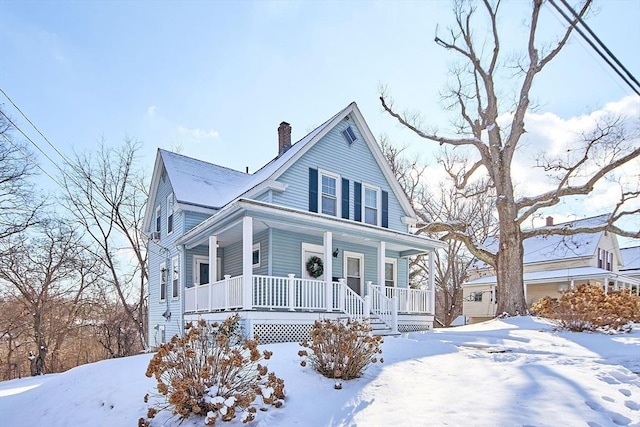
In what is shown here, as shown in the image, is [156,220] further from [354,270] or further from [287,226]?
[354,270]

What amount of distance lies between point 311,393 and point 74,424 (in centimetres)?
356

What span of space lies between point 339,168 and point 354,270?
12.3 feet

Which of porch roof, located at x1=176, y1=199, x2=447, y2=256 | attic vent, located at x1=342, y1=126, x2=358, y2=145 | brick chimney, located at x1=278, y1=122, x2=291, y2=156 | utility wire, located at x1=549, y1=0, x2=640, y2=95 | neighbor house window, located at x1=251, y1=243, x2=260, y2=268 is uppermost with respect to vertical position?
brick chimney, located at x1=278, y1=122, x2=291, y2=156

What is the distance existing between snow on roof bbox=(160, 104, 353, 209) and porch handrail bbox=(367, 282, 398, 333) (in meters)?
5.09

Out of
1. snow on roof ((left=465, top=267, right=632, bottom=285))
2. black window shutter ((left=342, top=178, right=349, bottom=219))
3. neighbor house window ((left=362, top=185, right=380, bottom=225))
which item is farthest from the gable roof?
snow on roof ((left=465, top=267, right=632, bottom=285))

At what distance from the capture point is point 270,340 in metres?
9.78

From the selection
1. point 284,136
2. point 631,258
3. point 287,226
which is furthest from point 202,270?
point 631,258

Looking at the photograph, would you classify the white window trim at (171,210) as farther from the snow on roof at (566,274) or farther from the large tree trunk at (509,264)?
the snow on roof at (566,274)

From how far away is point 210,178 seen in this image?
16797 millimetres

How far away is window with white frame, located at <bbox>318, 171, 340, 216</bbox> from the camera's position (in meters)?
13.9

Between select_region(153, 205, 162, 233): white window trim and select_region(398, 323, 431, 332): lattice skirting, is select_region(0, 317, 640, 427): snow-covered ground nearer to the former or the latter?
select_region(398, 323, 431, 332): lattice skirting

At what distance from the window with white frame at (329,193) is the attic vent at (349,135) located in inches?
63.5

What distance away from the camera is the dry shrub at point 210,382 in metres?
4.34

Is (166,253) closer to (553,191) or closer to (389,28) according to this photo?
(389,28)
